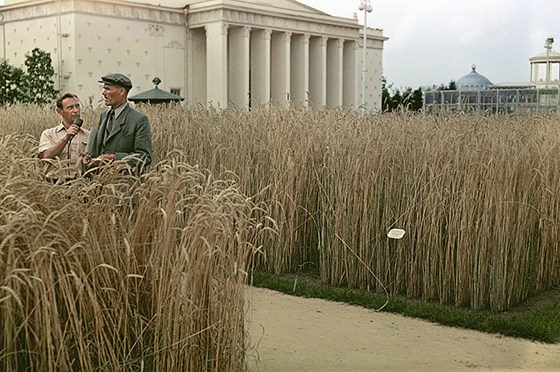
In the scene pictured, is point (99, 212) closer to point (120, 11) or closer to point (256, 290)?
point (256, 290)

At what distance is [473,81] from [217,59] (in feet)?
160

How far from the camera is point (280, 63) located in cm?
4638

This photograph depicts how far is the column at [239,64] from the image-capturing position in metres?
42.7

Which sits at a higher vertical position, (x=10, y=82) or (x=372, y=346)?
(x=10, y=82)

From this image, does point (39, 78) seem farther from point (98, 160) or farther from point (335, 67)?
point (98, 160)

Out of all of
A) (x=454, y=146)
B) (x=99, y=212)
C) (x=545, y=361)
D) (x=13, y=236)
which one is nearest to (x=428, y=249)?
(x=454, y=146)

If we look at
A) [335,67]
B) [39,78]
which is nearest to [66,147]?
[39,78]

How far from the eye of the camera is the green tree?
108 ft

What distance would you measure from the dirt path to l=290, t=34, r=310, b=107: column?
42.5m

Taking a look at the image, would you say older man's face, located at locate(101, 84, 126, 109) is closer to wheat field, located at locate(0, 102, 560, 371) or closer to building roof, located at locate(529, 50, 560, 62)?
wheat field, located at locate(0, 102, 560, 371)

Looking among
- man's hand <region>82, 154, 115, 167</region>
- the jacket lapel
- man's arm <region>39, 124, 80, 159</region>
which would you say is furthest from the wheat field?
the jacket lapel

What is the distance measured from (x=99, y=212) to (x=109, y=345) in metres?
0.66

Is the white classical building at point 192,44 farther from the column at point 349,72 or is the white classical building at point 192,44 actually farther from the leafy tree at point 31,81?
the leafy tree at point 31,81

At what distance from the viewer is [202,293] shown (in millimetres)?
3295
